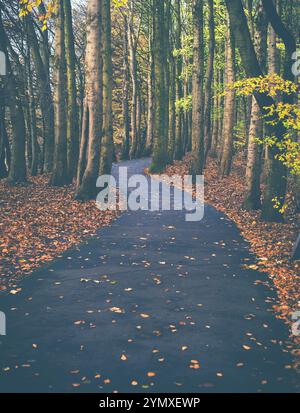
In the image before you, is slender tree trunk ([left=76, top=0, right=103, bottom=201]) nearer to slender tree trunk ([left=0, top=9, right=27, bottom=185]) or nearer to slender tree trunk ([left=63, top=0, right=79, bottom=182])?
slender tree trunk ([left=63, top=0, right=79, bottom=182])

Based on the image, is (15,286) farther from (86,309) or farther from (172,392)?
(172,392)

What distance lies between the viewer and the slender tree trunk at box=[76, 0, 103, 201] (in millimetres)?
15164

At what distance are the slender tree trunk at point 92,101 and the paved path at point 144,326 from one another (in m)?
5.46

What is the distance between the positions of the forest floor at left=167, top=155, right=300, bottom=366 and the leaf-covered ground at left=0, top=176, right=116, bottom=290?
4300 millimetres

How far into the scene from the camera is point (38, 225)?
12.7 m

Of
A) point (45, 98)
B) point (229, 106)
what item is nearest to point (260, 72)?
point (229, 106)

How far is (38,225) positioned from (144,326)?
6928mm

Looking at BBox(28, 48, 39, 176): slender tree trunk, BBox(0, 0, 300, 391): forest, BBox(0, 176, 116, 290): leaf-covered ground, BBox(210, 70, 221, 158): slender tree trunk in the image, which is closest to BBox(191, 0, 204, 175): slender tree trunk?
BBox(0, 0, 300, 391): forest

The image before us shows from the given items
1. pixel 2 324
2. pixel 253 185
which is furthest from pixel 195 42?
pixel 2 324

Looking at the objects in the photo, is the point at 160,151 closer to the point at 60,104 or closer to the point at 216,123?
the point at 60,104

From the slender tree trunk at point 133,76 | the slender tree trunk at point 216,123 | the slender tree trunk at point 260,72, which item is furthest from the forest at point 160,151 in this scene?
the slender tree trunk at point 133,76

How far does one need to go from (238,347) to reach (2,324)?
11.2 ft

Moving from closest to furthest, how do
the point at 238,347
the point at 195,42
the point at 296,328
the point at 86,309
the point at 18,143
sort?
1. the point at 238,347
2. the point at 296,328
3. the point at 86,309
4. the point at 18,143
5. the point at 195,42
